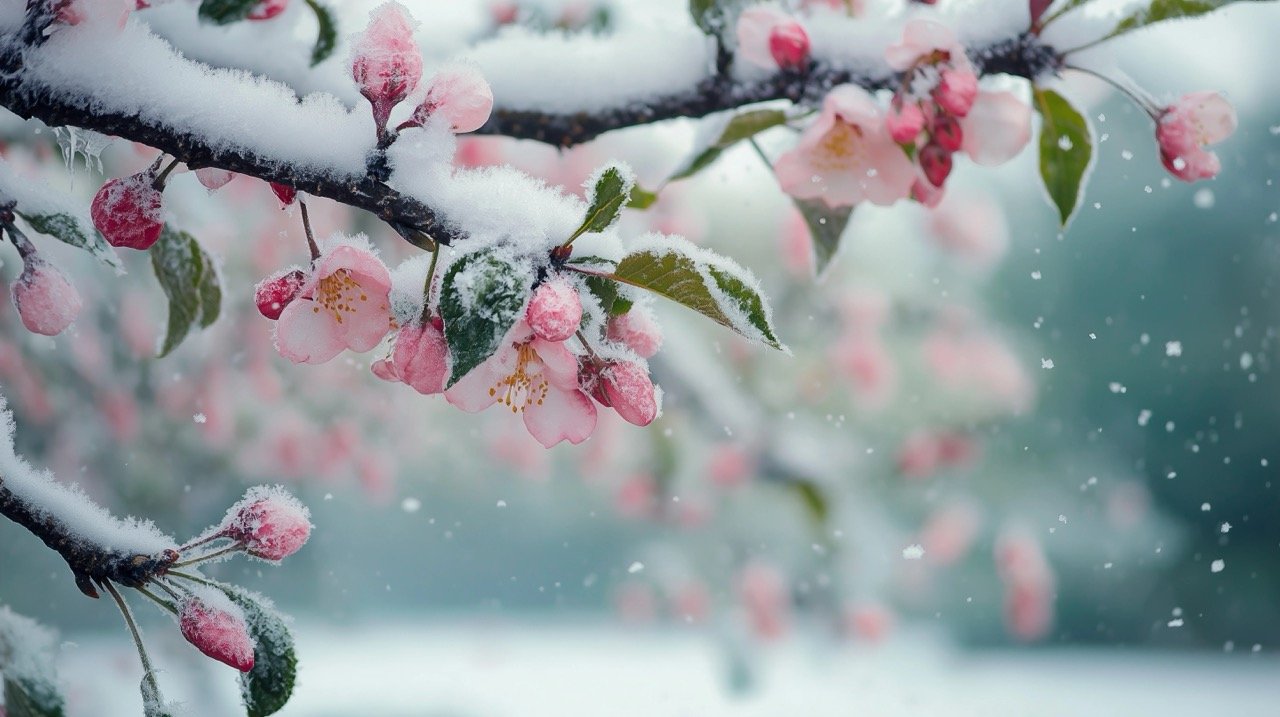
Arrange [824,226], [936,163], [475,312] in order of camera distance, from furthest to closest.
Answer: [824,226]
[936,163]
[475,312]

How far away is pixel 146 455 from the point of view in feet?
5.67

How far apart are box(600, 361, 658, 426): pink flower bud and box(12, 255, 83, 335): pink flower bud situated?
9.7 inches

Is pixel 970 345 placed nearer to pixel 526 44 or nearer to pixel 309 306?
pixel 526 44

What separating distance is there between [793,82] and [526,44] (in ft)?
0.59

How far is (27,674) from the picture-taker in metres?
0.38

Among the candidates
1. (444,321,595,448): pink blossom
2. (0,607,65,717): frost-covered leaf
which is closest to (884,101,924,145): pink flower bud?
(444,321,595,448): pink blossom

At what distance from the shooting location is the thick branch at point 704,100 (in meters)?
0.47

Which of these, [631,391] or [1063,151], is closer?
[631,391]

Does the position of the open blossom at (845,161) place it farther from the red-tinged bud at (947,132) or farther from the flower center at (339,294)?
the flower center at (339,294)

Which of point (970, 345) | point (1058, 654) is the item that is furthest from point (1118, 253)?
point (970, 345)

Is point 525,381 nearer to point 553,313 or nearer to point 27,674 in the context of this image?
point 553,313

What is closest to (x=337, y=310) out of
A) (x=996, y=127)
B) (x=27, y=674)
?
(x=27, y=674)

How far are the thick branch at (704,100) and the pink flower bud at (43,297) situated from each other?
229mm

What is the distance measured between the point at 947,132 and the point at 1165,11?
4.7 inches
